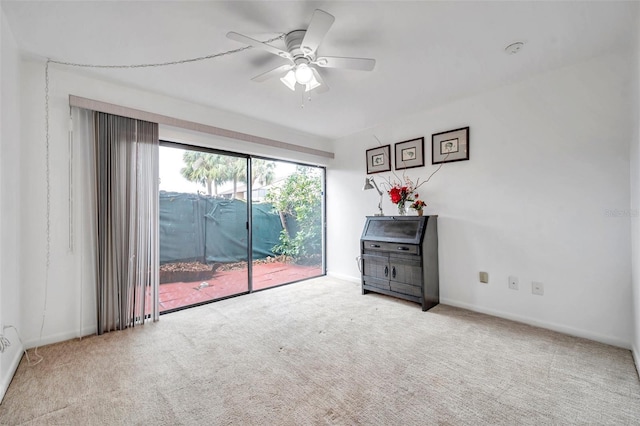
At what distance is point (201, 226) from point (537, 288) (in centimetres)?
362

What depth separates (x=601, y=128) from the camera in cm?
223

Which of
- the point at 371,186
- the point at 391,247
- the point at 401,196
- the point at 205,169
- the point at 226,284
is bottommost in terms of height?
the point at 226,284

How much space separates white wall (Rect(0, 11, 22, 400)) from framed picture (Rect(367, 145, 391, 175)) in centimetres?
361

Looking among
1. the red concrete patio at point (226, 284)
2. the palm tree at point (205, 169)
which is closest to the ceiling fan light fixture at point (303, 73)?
the palm tree at point (205, 169)

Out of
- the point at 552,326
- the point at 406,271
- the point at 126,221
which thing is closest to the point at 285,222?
the point at 406,271

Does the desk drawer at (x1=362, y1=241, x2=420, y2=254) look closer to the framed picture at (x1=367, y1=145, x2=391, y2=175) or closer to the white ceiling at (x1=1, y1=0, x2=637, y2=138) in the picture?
the framed picture at (x1=367, y1=145, x2=391, y2=175)

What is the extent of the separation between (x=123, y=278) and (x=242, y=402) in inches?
71.5

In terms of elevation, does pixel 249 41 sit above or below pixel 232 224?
above

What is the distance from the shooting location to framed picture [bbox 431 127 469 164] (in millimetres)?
3029

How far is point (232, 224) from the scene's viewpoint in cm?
356

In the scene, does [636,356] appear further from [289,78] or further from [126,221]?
[126,221]

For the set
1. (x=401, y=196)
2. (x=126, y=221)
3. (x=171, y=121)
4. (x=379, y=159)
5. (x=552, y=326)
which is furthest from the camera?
(x=379, y=159)

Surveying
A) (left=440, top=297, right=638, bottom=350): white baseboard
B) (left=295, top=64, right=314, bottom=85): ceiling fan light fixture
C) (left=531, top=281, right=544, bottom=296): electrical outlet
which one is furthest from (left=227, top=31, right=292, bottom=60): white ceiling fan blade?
(left=440, top=297, right=638, bottom=350): white baseboard

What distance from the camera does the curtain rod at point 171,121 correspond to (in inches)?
94.2
